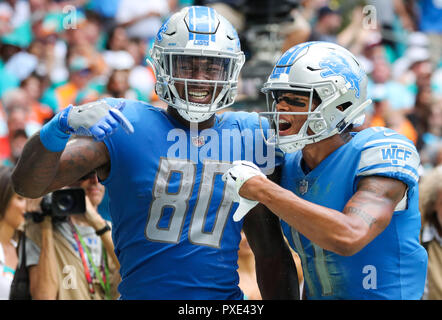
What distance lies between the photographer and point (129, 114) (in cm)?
321

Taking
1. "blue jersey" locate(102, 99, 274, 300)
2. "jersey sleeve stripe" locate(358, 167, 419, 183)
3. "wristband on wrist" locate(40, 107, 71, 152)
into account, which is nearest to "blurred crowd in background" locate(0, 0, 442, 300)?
"blue jersey" locate(102, 99, 274, 300)

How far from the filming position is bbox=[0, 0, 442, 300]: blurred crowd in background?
6.43 metres

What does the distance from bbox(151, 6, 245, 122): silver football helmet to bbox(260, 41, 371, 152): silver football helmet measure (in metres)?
0.22

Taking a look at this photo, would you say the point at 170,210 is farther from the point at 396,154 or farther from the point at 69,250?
the point at 69,250

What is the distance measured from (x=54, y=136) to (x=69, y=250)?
5.00 ft

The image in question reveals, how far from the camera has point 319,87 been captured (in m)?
3.13

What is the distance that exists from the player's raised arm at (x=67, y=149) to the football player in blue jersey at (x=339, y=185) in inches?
22.5

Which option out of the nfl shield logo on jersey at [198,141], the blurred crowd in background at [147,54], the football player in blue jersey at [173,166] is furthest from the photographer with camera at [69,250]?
the blurred crowd in background at [147,54]

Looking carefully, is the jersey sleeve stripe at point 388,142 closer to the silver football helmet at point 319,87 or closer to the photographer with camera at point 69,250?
the silver football helmet at point 319,87

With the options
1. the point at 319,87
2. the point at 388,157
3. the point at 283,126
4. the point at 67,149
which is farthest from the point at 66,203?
the point at 388,157

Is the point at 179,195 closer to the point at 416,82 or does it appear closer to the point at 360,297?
the point at 360,297

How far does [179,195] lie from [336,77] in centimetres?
86

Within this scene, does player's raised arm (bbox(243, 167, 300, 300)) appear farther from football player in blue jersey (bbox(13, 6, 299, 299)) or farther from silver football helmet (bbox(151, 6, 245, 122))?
silver football helmet (bbox(151, 6, 245, 122))

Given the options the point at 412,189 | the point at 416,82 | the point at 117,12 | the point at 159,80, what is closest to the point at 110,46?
the point at 117,12
